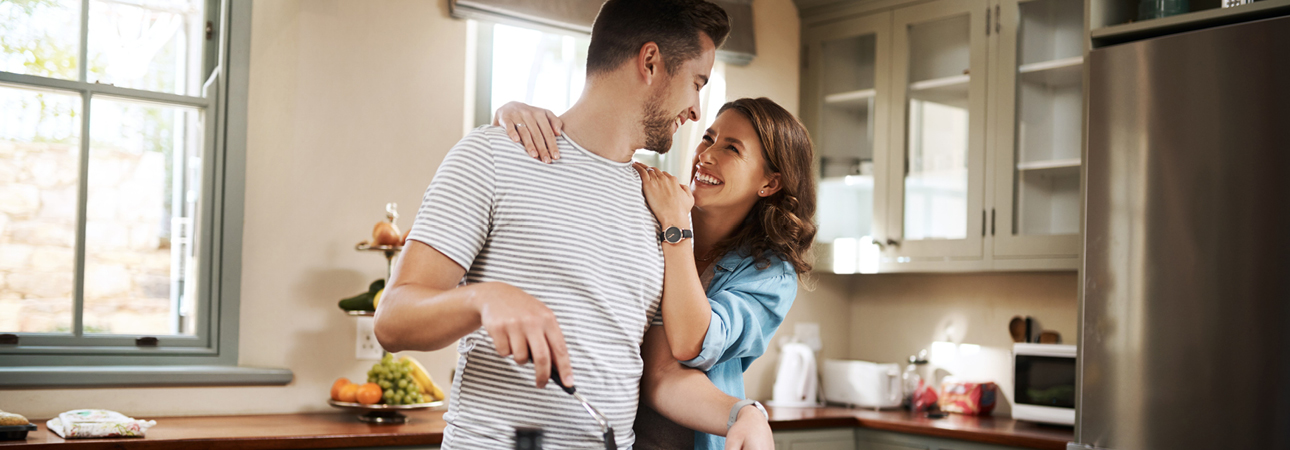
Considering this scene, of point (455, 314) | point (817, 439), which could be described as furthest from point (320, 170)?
point (455, 314)

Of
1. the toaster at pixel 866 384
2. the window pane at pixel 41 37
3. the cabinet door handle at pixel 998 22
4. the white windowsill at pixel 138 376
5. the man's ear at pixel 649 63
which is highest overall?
the cabinet door handle at pixel 998 22

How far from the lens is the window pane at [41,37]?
2617 millimetres

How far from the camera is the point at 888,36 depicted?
12.0ft

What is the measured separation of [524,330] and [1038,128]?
9.12 feet

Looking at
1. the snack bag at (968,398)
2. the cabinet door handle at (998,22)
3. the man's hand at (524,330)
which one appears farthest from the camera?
the snack bag at (968,398)

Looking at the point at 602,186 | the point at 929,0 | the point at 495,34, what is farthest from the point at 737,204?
the point at 929,0

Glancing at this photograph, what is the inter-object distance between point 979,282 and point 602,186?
2838 millimetres

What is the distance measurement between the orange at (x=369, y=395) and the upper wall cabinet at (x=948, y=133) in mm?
1870

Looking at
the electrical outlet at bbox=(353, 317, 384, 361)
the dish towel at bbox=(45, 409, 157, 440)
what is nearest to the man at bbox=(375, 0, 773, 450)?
the dish towel at bbox=(45, 409, 157, 440)

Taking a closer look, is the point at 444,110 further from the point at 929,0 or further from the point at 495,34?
the point at 929,0

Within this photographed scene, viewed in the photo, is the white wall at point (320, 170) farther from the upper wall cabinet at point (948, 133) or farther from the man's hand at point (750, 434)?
the man's hand at point (750, 434)

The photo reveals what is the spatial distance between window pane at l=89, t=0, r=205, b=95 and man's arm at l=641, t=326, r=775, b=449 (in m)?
2.03

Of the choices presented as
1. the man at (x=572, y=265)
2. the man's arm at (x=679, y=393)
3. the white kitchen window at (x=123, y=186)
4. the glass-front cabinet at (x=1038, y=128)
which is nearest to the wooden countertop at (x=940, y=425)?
the glass-front cabinet at (x=1038, y=128)

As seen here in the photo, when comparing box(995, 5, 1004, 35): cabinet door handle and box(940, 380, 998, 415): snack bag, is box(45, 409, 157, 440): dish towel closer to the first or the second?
box(940, 380, 998, 415): snack bag
